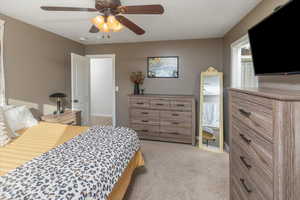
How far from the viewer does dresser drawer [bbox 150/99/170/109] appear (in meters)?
3.66

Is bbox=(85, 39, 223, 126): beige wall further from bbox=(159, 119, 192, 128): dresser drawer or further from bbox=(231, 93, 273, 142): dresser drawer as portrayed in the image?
bbox=(231, 93, 273, 142): dresser drawer

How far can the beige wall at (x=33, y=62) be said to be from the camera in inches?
101

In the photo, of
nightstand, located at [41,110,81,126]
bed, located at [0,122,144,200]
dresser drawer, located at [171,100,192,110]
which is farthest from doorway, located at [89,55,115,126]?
bed, located at [0,122,144,200]

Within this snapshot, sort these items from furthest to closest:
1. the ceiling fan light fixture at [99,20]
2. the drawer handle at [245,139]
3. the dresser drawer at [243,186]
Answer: the ceiling fan light fixture at [99,20] < the drawer handle at [245,139] < the dresser drawer at [243,186]

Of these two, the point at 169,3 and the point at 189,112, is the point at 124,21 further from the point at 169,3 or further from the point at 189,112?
the point at 189,112

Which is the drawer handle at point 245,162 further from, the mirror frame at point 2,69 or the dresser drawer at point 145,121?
the mirror frame at point 2,69

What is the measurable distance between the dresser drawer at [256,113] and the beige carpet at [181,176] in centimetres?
118

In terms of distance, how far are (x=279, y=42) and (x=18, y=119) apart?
3.17 meters

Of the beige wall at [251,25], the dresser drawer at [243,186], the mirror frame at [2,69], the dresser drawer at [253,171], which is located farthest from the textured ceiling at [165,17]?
the dresser drawer at [243,186]

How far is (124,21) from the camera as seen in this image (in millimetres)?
1839

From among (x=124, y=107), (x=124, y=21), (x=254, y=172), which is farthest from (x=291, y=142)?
(x=124, y=107)

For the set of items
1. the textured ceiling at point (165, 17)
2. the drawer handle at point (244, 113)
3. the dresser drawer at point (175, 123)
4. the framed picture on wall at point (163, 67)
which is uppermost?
the textured ceiling at point (165, 17)

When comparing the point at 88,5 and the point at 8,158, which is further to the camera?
the point at 88,5

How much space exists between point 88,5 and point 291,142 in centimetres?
253
